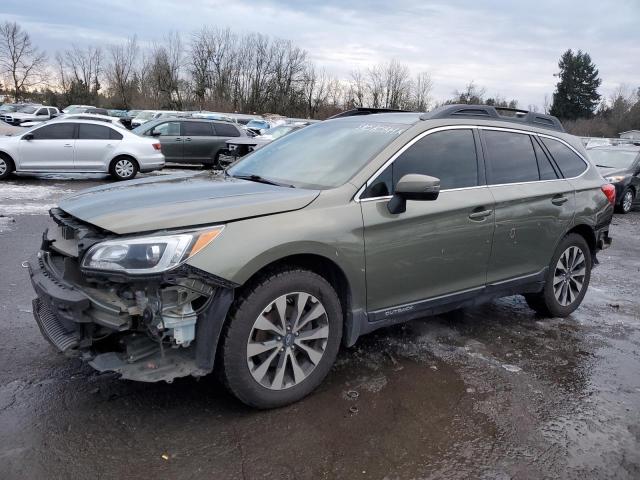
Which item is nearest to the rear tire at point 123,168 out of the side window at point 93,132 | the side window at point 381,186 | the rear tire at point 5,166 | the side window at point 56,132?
the side window at point 93,132

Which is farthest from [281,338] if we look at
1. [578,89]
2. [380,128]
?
[578,89]

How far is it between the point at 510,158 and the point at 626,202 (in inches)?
442

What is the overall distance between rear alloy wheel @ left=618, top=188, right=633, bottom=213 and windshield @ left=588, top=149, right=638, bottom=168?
72 cm

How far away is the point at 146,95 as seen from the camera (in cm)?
6756

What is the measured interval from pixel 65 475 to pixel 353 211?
6.94ft

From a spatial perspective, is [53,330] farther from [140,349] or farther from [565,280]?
[565,280]

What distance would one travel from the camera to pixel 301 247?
3.14 m

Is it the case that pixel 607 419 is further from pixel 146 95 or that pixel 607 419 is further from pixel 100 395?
pixel 146 95

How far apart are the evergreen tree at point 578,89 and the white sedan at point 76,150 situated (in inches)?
2745

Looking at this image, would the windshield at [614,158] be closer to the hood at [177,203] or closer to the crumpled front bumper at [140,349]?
the hood at [177,203]

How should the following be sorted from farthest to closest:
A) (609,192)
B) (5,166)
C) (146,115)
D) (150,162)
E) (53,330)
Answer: (146,115) → (150,162) → (5,166) → (609,192) → (53,330)

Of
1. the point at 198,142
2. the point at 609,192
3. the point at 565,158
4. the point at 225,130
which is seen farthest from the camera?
the point at 225,130

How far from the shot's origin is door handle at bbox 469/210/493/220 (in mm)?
4035

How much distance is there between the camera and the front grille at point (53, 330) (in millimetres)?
2902
